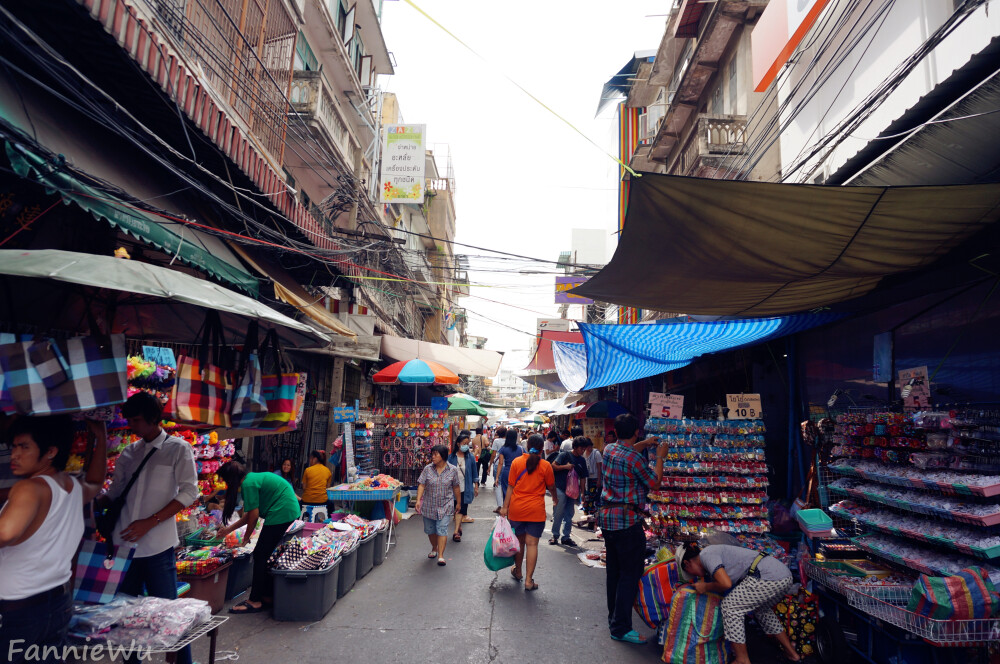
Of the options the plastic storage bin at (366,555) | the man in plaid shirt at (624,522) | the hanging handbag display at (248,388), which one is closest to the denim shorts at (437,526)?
the plastic storage bin at (366,555)

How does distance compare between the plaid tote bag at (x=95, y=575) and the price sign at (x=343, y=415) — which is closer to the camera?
the plaid tote bag at (x=95, y=575)

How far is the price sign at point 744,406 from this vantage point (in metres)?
6.60

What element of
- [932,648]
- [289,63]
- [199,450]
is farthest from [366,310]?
[932,648]

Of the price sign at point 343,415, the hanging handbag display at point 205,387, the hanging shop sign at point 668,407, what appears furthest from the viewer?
the price sign at point 343,415

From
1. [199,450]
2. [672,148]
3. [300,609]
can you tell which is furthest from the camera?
[672,148]

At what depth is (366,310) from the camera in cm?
1418

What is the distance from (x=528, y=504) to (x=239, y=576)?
137 inches

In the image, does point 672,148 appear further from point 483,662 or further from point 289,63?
point 483,662

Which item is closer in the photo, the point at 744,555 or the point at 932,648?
the point at 932,648

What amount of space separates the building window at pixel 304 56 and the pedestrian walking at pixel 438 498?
985 centimetres

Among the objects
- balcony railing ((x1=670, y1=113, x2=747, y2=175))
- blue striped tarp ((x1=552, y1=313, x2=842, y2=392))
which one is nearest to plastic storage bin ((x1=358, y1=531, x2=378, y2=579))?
blue striped tarp ((x1=552, y1=313, x2=842, y2=392))

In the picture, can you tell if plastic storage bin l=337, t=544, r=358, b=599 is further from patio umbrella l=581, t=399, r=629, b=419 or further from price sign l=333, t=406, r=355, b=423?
patio umbrella l=581, t=399, r=629, b=419

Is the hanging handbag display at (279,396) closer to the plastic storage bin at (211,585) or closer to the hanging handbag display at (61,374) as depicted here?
the hanging handbag display at (61,374)

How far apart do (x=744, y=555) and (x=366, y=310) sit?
453 inches
